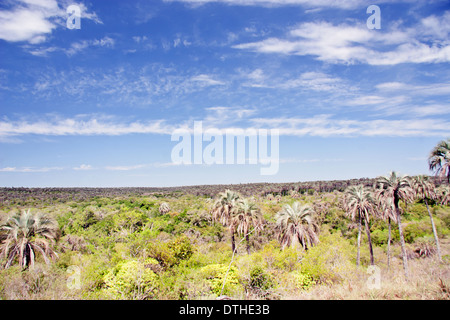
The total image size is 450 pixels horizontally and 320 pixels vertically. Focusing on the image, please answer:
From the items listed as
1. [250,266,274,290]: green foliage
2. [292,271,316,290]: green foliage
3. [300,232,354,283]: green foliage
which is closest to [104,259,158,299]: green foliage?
[250,266,274,290]: green foliage

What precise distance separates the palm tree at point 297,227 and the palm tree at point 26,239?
19.9 m

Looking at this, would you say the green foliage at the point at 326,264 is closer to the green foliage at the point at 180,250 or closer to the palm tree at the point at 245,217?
the palm tree at the point at 245,217

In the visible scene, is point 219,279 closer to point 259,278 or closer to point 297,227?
point 259,278

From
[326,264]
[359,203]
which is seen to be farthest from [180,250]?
[359,203]

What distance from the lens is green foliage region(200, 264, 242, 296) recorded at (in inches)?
614

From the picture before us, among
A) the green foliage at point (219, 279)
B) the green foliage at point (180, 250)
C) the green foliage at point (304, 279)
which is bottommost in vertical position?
the green foliage at point (304, 279)

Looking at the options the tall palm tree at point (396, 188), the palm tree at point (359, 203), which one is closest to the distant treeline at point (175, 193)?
the palm tree at point (359, 203)

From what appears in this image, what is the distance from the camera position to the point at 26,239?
21.4 m

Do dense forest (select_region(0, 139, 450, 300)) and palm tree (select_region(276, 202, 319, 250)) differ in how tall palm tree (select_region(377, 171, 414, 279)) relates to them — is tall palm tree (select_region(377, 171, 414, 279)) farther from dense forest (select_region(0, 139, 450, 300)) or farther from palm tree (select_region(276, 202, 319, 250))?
palm tree (select_region(276, 202, 319, 250))

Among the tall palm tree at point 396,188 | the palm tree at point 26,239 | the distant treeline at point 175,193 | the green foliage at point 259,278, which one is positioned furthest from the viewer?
the distant treeline at point 175,193

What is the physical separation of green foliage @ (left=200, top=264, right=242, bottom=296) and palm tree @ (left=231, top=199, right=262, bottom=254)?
9166mm

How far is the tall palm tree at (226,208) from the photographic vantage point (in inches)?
1105

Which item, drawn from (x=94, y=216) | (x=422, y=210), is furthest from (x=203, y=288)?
(x=422, y=210)
